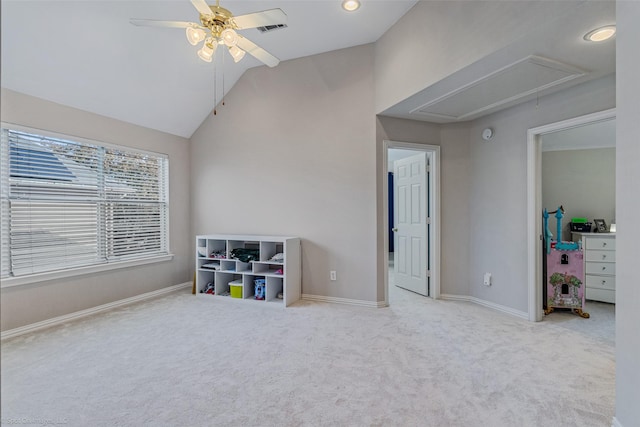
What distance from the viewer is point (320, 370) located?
2146 mm

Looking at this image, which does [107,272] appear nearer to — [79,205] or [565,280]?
[79,205]

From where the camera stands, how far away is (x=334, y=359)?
2.29 meters

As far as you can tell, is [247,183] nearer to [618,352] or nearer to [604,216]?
[618,352]

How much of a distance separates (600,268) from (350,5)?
423 cm

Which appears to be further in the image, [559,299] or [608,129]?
[608,129]

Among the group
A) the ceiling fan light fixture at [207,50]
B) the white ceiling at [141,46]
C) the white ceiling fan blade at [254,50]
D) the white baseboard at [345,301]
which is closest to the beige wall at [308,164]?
the white baseboard at [345,301]

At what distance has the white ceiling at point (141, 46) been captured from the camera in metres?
2.50

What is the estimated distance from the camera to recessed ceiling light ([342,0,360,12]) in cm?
274

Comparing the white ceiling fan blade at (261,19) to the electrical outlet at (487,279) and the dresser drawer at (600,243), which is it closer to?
the electrical outlet at (487,279)

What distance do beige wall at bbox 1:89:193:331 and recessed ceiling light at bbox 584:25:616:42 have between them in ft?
11.8

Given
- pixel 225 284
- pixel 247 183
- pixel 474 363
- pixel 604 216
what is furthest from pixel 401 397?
pixel 604 216

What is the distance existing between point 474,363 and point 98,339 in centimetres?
315

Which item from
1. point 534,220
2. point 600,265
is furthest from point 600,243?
point 534,220

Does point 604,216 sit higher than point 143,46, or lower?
lower
